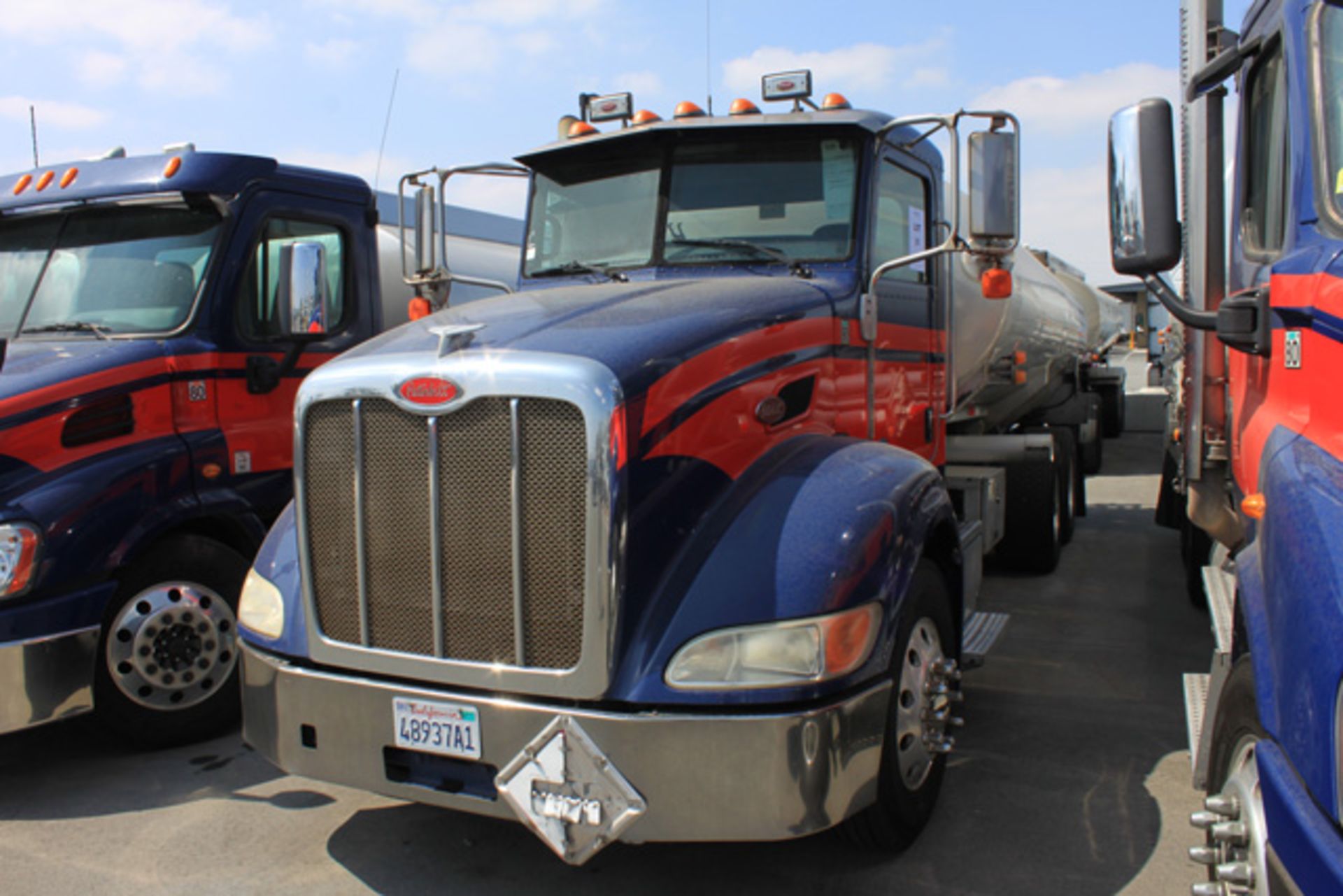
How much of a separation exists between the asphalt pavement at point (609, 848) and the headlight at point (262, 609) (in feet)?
2.62

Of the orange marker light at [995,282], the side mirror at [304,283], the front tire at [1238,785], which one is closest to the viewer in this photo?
the front tire at [1238,785]

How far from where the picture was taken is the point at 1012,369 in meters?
7.91

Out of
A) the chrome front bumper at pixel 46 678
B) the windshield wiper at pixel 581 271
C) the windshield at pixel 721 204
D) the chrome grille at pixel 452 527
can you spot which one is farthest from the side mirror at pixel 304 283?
the chrome grille at pixel 452 527

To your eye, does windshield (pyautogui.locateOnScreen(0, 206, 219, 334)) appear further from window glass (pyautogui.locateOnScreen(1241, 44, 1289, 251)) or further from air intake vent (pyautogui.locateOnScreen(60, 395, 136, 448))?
window glass (pyautogui.locateOnScreen(1241, 44, 1289, 251))

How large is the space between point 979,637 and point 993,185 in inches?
86.6

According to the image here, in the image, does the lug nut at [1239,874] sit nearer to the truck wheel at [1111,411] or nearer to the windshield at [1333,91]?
the windshield at [1333,91]

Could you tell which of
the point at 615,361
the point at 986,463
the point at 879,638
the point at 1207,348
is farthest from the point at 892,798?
the point at 986,463

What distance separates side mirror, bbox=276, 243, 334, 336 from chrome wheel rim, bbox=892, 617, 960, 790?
9.79ft

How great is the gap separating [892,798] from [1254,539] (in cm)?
130

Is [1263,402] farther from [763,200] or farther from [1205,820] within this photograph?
[763,200]

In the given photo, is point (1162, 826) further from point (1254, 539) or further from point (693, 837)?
point (693, 837)

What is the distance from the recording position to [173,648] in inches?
180

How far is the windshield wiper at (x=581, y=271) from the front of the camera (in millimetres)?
4473

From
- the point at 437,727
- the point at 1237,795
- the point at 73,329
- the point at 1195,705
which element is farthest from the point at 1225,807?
the point at 73,329
